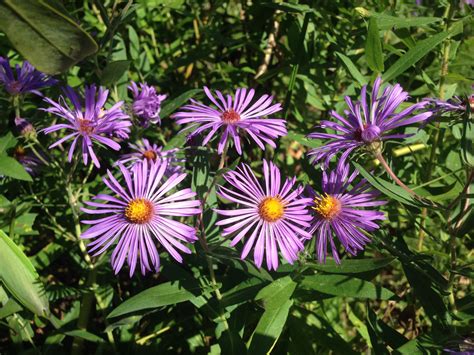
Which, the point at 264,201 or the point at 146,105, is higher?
the point at 146,105

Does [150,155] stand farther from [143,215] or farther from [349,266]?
[349,266]

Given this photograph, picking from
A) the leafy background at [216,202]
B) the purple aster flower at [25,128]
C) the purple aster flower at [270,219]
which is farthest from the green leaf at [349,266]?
the purple aster flower at [25,128]

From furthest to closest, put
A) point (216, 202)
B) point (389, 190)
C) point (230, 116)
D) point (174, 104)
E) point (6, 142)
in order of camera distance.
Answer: point (174, 104) → point (6, 142) → point (216, 202) → point (230, 116) → point (389, 190)

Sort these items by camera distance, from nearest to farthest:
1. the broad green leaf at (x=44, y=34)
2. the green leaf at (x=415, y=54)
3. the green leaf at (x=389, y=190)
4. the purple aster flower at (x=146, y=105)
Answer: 1. the broad green leaf at (x=44, y=34)
2. the green leaf at (x=389, y=190)
3. the green leaf at (x=415, y=54)
4. the purple aster flower at (x=146, y=105)

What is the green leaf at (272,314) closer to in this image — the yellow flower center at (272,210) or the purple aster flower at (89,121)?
the yellow flower center at (272,210)

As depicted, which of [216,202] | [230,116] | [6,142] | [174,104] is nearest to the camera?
[230,116]

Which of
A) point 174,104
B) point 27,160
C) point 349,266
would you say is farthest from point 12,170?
point 349,266

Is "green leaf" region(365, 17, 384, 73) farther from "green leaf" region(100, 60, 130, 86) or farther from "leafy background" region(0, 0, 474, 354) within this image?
"green leaf" region(100, 60, 130, 86)

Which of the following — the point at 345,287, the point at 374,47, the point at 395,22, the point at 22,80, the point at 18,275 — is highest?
the point at 395,22

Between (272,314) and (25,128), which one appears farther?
(25,128)
